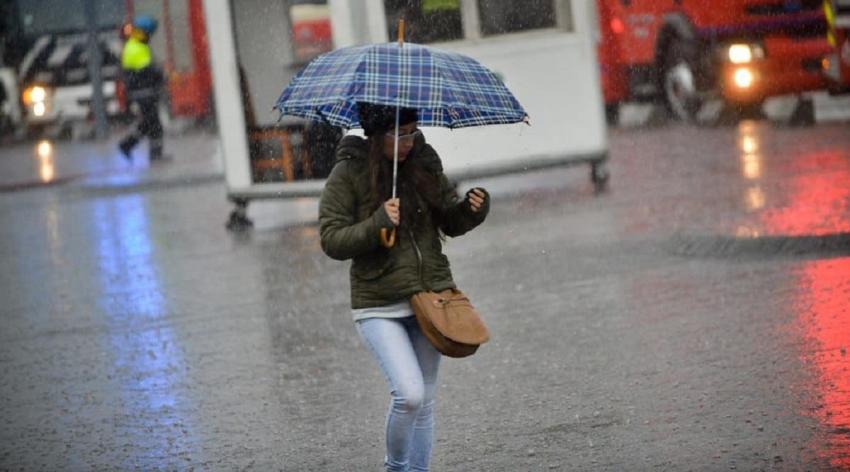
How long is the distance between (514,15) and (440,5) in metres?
0.69

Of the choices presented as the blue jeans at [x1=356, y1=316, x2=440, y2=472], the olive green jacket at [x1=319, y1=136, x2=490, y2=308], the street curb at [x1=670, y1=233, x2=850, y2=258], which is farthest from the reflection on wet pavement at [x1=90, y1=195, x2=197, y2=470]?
the street curb at [x1=670, y1=233, x2=850, y2=258]

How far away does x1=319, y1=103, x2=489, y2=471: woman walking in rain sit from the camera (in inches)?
217

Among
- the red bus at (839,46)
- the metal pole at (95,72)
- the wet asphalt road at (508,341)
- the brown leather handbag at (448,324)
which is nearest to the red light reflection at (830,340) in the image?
the wet asphalt road at (508,341)

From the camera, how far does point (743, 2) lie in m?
20.4

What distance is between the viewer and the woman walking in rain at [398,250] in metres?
5.51

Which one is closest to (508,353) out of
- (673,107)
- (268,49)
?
(268,49)

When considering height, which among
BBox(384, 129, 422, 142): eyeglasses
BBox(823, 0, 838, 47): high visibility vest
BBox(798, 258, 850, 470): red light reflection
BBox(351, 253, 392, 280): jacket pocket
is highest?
BBox(384, 129, 422, 142): eyeglasses

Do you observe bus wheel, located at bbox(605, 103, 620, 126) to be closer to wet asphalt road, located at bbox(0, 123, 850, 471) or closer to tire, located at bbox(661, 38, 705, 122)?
tire, located at bbox(661, 38, 705, 122)

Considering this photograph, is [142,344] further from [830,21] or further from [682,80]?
[682,80]

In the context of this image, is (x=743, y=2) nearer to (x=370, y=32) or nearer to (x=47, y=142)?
(x=370, y=32)

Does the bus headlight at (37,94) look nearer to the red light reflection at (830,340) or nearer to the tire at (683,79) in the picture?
the tire at (683,79)

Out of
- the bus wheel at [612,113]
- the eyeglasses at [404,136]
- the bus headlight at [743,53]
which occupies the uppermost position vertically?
the eyeglasses at [404,136]

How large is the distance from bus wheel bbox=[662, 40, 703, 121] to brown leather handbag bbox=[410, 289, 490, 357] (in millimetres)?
16098

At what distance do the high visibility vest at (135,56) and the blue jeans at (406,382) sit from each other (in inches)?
735
